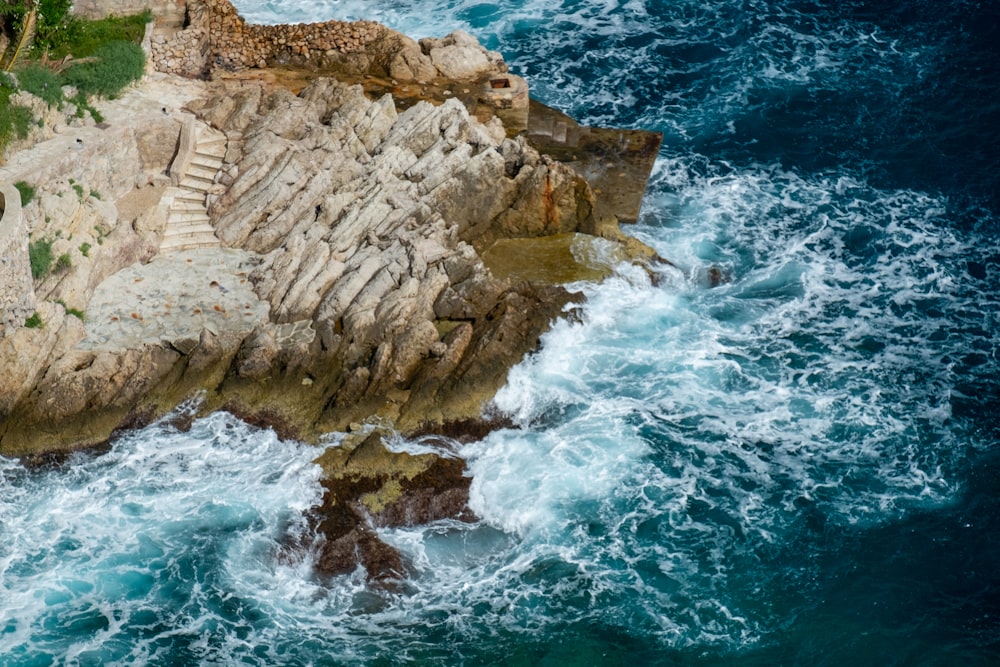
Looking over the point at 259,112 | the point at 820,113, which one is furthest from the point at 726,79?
the point at 259,112

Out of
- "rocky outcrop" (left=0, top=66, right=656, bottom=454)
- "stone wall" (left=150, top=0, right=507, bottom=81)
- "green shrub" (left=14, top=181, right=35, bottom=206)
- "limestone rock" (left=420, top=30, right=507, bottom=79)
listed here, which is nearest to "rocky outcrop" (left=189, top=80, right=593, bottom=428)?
"rocky outcrop" (left=0, top=66, right=656, bottom=454)

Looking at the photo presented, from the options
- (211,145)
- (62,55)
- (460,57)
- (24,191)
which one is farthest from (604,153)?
(24,191)

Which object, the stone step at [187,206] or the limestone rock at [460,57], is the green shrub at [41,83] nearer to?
the stone step at [187,206]

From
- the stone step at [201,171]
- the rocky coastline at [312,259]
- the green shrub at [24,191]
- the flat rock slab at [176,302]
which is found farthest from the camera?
the stone step at [201,171]

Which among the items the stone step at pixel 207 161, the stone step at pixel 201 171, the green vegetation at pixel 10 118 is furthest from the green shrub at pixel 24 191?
the stone step at pixel 207 161

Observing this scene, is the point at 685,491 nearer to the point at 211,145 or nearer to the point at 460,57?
the point at 211,145
